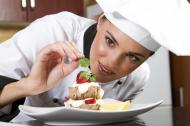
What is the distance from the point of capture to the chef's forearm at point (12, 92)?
2.87ft

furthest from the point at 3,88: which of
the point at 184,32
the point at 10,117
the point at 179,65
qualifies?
the point at 179,65

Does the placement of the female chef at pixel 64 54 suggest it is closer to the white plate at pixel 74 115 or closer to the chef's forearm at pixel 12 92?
the chef's forearm at pixel 12 92

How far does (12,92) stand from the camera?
887 mm

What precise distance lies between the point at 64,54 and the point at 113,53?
0.17 metres

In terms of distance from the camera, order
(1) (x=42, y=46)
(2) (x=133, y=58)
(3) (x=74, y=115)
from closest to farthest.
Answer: (3) (x=74, y=115) < (2) (x=133, y=58) < (1) (x=42, y=46)

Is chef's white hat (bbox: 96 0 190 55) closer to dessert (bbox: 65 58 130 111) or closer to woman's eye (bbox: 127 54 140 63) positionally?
woman's eye (bbox: 127 54 140 63)

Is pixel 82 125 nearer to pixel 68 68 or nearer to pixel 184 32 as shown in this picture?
pixel 68 68

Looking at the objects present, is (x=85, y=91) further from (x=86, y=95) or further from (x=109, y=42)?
(x=109, y=42)

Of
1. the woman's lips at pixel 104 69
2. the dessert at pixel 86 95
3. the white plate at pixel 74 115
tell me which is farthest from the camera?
the woman's lips at pixel 104 69

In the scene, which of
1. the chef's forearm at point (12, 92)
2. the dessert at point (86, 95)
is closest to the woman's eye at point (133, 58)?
the dessert at point (86, 95)

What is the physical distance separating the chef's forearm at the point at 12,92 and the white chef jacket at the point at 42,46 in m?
0.05

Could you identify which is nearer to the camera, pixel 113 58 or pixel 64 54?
pixel 64 54

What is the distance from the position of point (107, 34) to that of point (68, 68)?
0.51 feet

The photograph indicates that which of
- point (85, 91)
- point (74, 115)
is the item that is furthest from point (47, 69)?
point (74, 115)
